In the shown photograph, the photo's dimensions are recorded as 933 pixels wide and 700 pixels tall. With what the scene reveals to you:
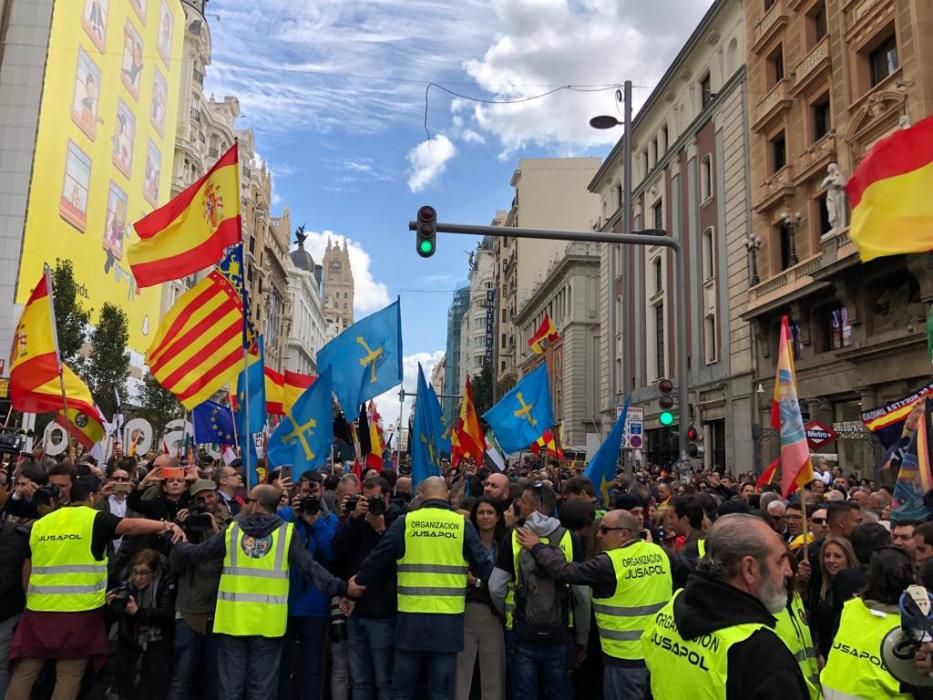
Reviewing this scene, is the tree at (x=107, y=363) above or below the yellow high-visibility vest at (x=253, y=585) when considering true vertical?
above

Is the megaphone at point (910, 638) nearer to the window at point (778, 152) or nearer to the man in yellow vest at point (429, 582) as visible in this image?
the man in yellow vest at point (429, 582)

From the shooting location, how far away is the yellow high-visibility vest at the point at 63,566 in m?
5.12

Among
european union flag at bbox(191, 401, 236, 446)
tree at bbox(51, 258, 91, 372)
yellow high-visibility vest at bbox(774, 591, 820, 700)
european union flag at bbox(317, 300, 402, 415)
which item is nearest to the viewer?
yellow high-visibility vest at bbox(774, 591, 820, 700)

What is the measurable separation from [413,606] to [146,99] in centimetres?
3818

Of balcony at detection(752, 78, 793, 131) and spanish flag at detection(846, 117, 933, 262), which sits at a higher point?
balcony at detection(752, 78, 793, 131)

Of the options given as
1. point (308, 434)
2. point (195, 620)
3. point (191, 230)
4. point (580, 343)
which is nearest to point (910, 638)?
point (195, 620)

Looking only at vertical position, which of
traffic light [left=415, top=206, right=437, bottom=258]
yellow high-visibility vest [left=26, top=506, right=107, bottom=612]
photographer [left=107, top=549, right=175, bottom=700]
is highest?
traffic light [left=415, top=206, right=437, bottom=258]

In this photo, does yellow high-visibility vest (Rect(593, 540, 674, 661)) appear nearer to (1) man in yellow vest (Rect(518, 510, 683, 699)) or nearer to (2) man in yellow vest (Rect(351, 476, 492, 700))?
(1) man in yellow vest (Rect(518, 510, 683, 699))

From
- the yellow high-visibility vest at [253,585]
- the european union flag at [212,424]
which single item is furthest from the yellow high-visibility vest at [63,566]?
the european union flag at [212,424]

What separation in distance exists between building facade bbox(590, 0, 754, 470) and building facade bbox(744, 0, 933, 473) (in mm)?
1230

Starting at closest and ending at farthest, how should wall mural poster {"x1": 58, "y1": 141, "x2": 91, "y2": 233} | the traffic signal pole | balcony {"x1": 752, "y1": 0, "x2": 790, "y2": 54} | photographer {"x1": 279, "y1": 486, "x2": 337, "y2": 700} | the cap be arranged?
photographer {"x1": 279, "y1": 486, "x2": 337, "y2": 700} < the cap < the traffic signal pole < balcony {"x1": 752, "y1": 0, "x2": 790, "y2": 54} < wall mural poster {"x1": 58, "y1": 141, "x2": 91, "y2": 233}

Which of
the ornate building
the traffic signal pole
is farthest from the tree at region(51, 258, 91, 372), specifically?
the ornate building

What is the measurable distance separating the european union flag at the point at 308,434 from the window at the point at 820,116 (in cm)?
1824

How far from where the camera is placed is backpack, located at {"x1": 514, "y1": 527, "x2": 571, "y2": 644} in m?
5.20
